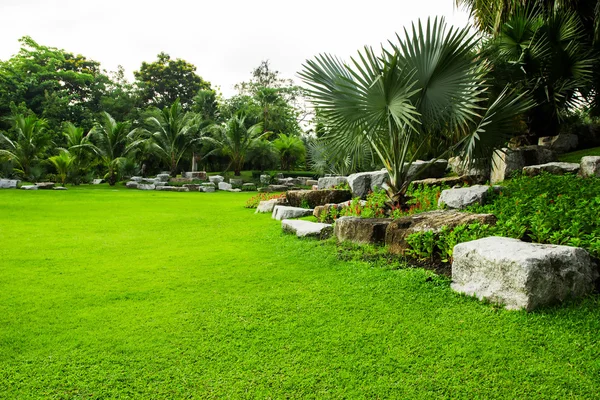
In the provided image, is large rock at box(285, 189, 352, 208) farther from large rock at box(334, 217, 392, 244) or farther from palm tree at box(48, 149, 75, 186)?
palm tree at box(48, 149, 75, 186)

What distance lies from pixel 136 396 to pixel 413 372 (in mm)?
1431

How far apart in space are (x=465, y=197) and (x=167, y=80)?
129ft

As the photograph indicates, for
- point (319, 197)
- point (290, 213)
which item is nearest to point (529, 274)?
point (290, 213)

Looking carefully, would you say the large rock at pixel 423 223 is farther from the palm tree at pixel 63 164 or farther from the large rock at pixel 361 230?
the palm tree at pixel 63 164

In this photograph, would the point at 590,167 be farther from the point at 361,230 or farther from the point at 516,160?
the point at 361,230

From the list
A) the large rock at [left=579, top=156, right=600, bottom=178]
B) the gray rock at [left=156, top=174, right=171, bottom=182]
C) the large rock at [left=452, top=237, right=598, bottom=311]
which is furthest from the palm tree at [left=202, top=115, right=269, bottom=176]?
the large rock at [left=452, top=237, right=598, bottom=311]

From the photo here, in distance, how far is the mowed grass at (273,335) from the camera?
2.08m

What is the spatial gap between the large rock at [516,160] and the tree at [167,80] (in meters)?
35.4

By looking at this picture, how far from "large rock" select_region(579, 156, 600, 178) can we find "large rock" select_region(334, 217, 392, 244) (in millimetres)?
4259

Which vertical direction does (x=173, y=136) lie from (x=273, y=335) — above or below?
above

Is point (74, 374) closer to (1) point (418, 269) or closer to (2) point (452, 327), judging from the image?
(2) point (452, 327)

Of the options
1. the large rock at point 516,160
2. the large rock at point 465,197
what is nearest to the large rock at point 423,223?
the large rock at point 465,197

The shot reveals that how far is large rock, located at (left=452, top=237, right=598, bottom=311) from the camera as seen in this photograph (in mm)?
2793

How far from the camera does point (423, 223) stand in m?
4.47
